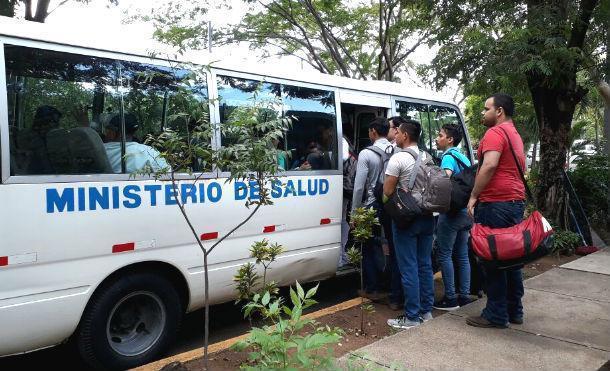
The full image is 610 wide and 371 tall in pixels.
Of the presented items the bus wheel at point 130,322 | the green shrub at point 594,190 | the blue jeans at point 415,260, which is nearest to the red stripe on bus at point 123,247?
the bus wheel at point 130,322

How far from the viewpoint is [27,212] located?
10.1 ft

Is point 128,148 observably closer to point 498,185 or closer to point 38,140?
point 38,140

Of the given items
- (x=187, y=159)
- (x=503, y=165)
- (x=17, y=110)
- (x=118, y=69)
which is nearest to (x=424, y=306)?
(x=503, y=165)

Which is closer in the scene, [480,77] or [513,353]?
[513,353]

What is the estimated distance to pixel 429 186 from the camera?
4.30 m

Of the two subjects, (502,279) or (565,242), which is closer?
(502,279)

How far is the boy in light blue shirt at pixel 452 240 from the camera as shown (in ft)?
15.6

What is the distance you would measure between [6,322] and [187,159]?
56.7 inches

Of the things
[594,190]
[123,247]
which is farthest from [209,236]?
[594,190]

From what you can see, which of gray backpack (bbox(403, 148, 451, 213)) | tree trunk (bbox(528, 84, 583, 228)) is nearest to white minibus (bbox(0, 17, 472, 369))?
gray backpack (bbox(403, 148, 451, 213))

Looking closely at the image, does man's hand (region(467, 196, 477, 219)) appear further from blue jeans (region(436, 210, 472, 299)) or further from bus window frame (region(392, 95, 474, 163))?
bus window frame (region(392, 95, 474, 163))

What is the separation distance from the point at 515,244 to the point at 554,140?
481 cm

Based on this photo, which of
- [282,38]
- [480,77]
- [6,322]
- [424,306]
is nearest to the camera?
[6,322]

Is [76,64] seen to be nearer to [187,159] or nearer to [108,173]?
[108,173]
